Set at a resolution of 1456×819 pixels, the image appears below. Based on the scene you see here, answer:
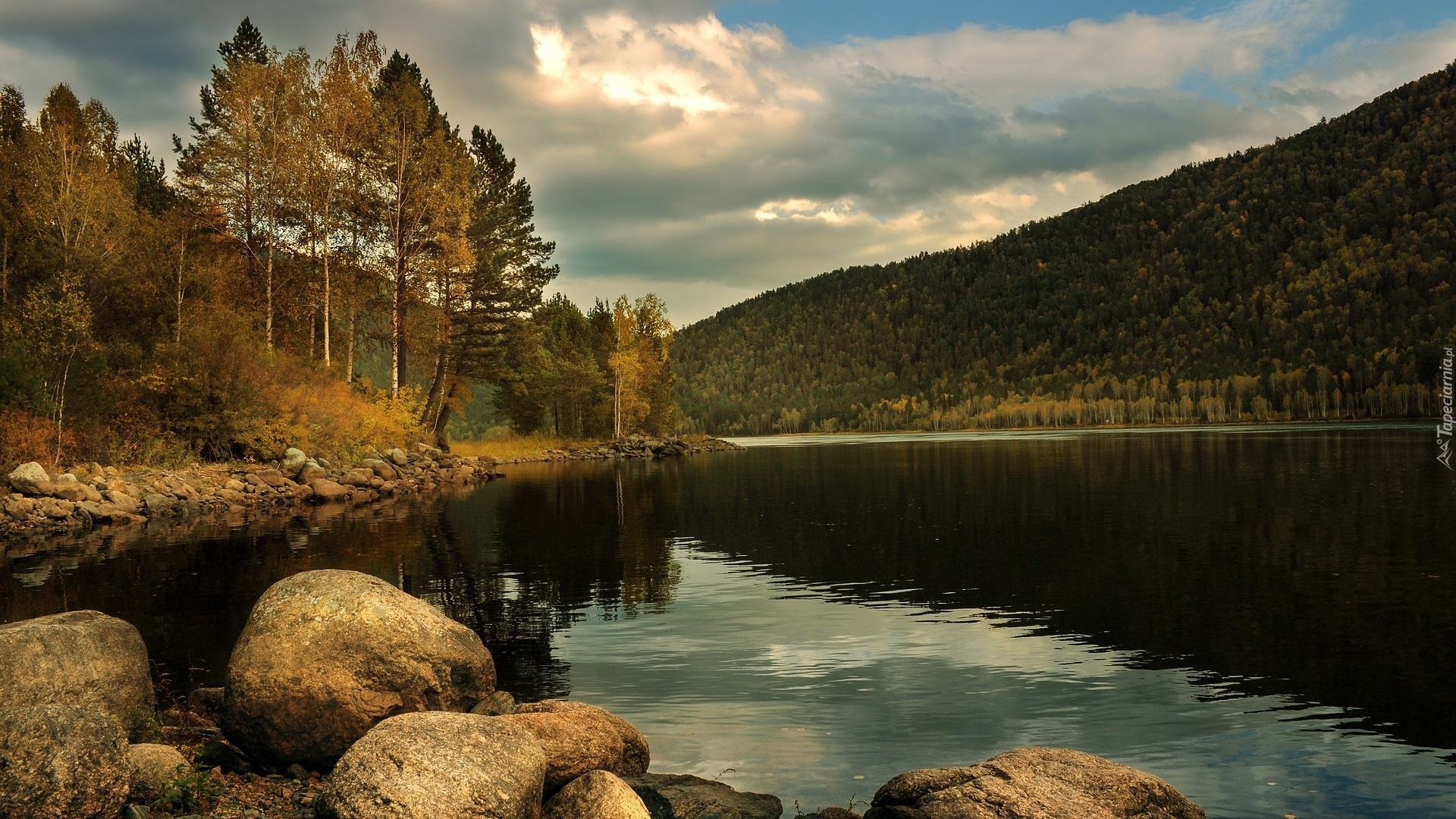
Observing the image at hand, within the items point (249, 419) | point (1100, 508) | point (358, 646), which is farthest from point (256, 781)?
point (249, 419)

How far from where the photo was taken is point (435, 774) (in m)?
8.09

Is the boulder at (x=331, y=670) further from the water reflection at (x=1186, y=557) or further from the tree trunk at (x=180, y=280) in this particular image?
the tree trunk at (x=180, y=280)

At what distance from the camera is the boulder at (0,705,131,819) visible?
7.86 metres

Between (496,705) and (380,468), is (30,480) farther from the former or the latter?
(496,705)

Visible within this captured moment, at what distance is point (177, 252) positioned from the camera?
155 feet

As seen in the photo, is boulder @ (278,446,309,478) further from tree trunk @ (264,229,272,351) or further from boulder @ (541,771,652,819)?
boulder @ (541,771,652,819)

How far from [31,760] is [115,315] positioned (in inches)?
1830

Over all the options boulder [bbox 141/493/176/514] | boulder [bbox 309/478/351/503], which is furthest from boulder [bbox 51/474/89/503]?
boulder [bbox 309/478/351/503]

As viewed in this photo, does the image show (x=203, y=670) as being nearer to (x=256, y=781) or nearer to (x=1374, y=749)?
(x=256, y=781)

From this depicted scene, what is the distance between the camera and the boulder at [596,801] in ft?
27.4

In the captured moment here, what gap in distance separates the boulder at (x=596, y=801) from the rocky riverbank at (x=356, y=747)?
17mm

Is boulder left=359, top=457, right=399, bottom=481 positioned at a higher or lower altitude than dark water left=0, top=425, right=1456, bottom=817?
higher

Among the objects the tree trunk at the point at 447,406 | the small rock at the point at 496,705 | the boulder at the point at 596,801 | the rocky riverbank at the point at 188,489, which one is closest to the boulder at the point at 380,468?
the rocky riverbank at the point at 188,489

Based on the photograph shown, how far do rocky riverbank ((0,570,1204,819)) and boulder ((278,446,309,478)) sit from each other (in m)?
35.4
